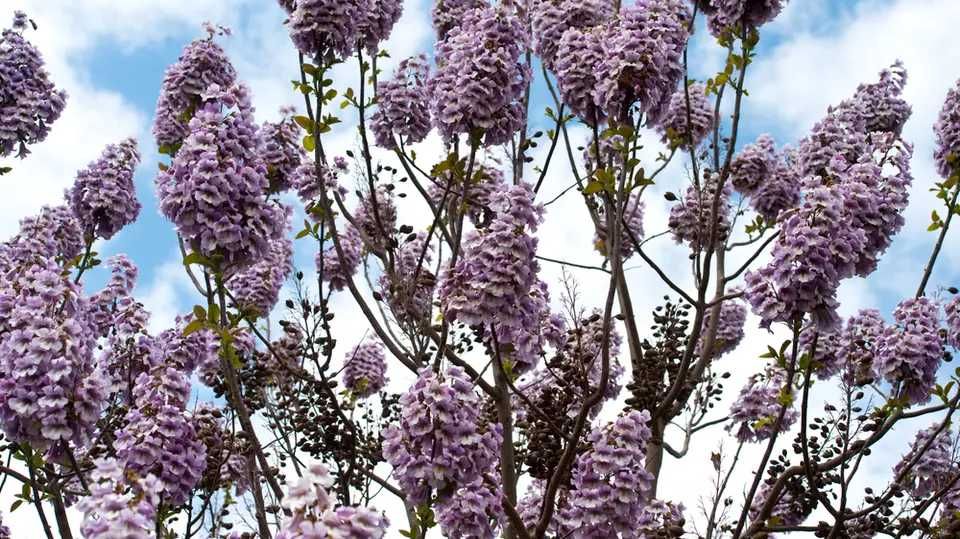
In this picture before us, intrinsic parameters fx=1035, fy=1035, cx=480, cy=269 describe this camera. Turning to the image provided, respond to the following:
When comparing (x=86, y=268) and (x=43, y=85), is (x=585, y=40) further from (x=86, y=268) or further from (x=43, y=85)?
(x=43, y=85)

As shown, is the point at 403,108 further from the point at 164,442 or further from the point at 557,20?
the point at 164,442

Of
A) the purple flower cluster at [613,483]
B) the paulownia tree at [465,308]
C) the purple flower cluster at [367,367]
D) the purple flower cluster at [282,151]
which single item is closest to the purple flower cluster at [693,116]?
the paulownia tree at [465,308]

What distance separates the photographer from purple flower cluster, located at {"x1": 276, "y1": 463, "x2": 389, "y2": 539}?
3.88 meters

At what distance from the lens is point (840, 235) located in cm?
678

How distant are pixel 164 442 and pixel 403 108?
406 cm

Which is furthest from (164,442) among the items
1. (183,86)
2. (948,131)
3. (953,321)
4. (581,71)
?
(948,131)

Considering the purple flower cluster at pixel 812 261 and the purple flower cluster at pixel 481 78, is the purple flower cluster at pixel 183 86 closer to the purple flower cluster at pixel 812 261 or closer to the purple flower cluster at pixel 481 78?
the purple flower cluster at pixel 481 78

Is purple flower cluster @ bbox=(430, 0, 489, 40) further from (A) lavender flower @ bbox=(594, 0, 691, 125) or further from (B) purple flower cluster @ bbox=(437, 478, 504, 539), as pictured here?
(B) purple flower cluster @ bbox=(437, 478, 504, 539)

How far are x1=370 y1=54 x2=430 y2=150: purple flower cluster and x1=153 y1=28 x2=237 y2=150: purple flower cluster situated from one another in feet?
4.63

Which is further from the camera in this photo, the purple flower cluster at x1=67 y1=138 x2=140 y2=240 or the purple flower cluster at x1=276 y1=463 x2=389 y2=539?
the purple flower cluster at x1=67 y1=138 x2=140 y2=240

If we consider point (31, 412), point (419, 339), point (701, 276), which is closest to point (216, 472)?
point (419, 339)

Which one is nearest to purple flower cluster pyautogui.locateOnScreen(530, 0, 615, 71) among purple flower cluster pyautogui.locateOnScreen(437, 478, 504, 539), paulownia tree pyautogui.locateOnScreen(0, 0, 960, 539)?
paulownia tree pyautogui.locateOnScreen(0, 0, 960, 539)

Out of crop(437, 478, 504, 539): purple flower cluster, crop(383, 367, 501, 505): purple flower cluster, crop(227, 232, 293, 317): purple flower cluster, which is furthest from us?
crop(227, 232, 293, 317): purple flower cluster

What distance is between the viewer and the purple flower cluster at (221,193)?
6.48m
